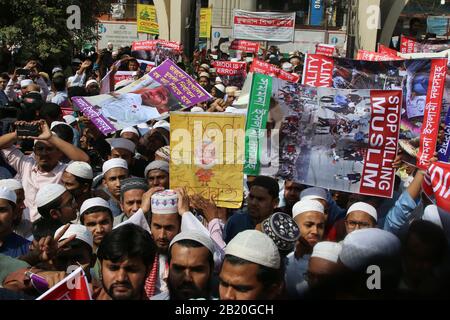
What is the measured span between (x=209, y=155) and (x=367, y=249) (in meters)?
2.19

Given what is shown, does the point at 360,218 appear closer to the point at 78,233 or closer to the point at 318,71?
the point at 78,233

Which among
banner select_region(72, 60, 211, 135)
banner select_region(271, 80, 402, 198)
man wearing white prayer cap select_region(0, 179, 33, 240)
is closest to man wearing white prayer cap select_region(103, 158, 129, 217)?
banner select_region(72, 60, 211, 135)

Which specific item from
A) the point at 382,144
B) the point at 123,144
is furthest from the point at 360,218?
the point at 123,144

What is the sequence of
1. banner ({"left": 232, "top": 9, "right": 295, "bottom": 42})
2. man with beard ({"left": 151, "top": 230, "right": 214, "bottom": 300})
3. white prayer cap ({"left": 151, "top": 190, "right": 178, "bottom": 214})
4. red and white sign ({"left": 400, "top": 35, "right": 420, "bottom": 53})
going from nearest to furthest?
man with beard ({"left": 151, "top": 230, "right": 214, "bottom": 300}) < white prayer cap ({"left": 151, "top": 190, "right": 178, "bottom": 214}) < red and white sign ({"left": 400, "top": 35, "right": 420, "bottom": 53}) < banner ({"left": 232, "top": 9, "right": 295, "bottom": 42})

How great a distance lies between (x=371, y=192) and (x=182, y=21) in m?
17.5

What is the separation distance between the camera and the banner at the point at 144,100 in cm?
608

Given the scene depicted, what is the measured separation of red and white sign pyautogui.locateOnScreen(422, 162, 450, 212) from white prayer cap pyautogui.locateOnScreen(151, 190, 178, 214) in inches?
60.9

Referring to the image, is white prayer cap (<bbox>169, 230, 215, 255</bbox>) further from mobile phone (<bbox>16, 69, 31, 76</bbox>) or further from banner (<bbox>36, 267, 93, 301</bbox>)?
mobile phone (<bbox>16, 69, 31, 76</bbox>)

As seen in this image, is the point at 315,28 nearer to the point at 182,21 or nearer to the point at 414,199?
the point at 182,21

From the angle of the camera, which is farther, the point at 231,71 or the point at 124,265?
the point at 231,71

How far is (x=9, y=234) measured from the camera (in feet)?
13.1

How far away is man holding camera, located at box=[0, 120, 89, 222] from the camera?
5.15 meters

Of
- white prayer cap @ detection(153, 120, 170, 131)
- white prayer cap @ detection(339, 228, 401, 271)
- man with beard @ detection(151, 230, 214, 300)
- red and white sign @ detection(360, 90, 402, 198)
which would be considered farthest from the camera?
white prayer cap @ detection(153, 120, 170, 131)

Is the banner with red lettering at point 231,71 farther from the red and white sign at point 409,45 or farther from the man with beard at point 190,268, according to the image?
the man with beard at point 190,268
